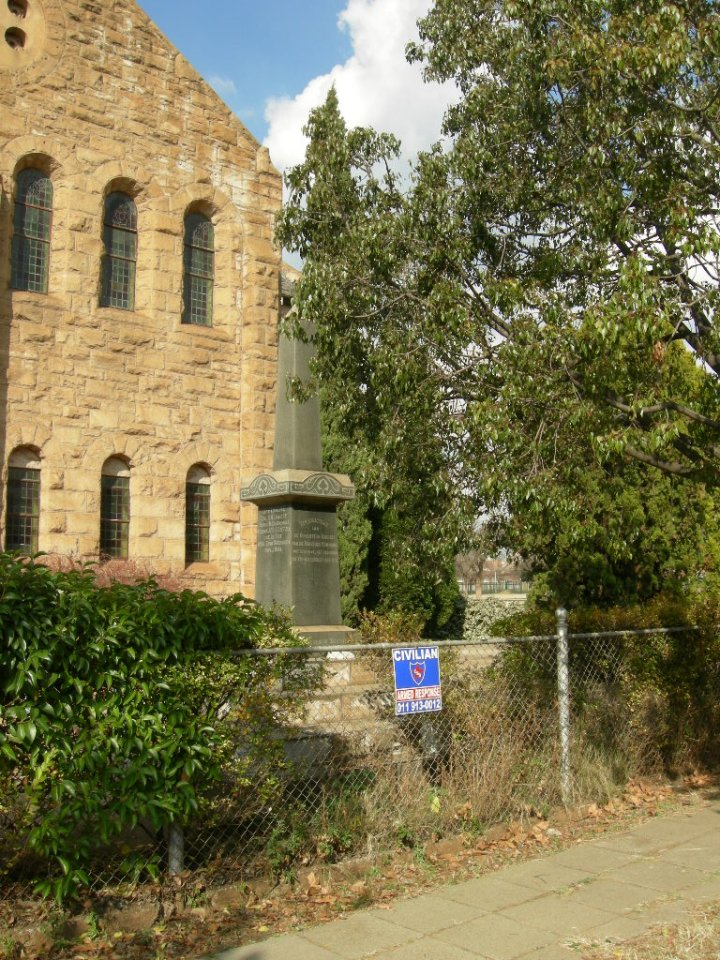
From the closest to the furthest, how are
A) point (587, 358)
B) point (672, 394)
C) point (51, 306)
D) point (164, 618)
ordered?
1. point (164, 618)
2. point (587, 358)
3. point (672, 394)
4. point (51, 306)

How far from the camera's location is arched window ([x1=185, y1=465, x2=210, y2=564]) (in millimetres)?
15031

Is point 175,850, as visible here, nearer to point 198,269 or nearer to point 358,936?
point 358,936

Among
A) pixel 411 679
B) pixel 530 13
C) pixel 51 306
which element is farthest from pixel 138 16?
pixel 411 679

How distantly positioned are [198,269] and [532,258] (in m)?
8.24

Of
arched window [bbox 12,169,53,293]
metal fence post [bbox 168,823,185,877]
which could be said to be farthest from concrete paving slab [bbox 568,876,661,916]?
arched window [bbox 12,169,53,293]

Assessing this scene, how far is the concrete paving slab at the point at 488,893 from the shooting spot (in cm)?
509

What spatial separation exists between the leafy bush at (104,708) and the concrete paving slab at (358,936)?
36.3 inches

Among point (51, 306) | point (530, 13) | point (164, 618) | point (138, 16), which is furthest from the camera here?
point (138, 16)

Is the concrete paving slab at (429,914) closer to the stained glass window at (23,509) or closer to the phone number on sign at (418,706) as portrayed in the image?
the phone number on sign at (418,706)

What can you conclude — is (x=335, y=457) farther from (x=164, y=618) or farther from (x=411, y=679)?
(x=164, y=618)

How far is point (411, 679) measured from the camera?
5910 millimetres

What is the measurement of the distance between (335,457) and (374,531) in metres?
1.72

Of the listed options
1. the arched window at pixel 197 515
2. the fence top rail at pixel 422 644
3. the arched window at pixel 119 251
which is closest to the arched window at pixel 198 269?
the arched window at pixel 119 251

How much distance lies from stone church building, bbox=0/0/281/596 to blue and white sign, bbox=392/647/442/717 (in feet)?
27.2
